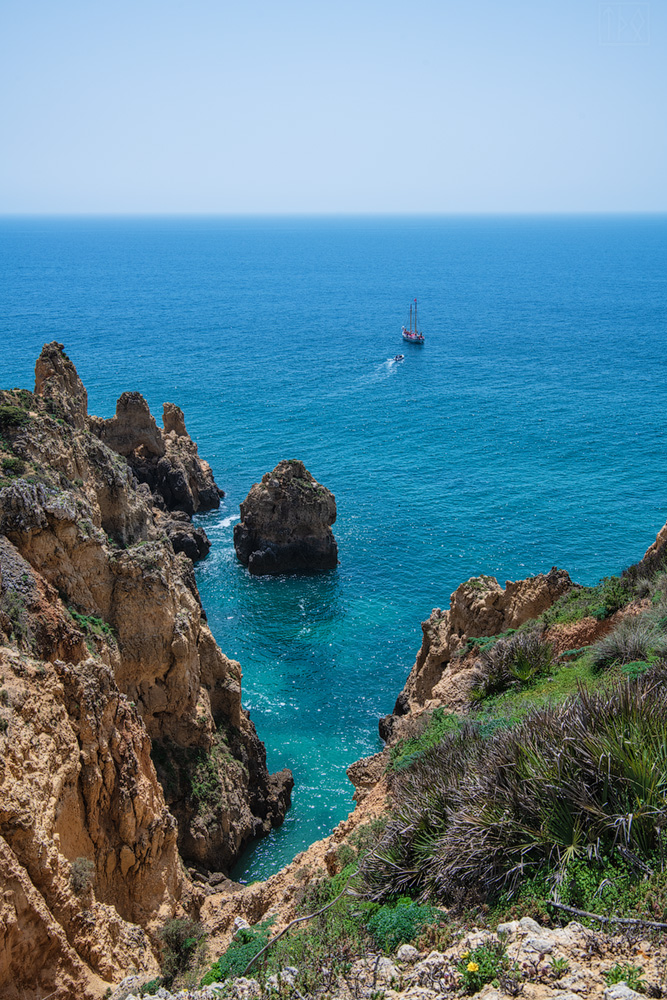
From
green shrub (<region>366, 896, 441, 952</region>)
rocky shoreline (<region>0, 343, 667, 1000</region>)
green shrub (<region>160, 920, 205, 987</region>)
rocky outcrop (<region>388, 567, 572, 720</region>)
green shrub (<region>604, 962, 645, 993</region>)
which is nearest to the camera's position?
green shrub (<region>604, 962, 645, 993</region>)

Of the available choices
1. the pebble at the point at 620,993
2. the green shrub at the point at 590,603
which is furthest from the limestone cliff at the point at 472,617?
the pebble at the point at 620,993

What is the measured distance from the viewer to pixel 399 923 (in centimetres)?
1187

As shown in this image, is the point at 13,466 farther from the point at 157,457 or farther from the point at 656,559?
the point at 157,457

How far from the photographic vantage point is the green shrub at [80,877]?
15.1 m

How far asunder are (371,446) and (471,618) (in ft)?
158

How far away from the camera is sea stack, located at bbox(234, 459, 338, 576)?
5403cm

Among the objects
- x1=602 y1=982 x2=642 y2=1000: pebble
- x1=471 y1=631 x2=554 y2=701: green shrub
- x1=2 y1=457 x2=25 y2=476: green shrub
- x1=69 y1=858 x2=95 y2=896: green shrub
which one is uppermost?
x1=2 y1=457 x2=25 y2=476: green shrub

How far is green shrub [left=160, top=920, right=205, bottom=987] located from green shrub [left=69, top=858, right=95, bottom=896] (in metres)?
2.94

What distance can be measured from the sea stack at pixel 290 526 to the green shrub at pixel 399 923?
1655 inches

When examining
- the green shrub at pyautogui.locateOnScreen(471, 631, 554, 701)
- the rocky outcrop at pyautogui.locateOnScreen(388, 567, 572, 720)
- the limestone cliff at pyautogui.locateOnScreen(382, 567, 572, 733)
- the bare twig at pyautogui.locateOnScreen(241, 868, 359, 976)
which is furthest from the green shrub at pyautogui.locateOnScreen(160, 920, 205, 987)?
the limestone cliff at pyautogui.locateOnScreen(382, 567, 572, 733)

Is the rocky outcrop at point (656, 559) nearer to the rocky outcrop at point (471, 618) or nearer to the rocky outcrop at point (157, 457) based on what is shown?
the rocky outcrop at point (471, 618)

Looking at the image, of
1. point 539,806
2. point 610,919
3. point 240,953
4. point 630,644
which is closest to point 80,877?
point 240,953

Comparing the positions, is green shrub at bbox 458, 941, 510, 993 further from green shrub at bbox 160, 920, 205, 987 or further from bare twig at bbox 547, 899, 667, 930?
green shrub at bbox 160, 920, 205, 987

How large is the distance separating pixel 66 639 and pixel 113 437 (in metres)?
41.0
